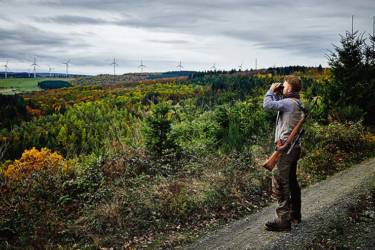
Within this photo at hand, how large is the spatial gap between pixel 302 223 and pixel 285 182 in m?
0.95

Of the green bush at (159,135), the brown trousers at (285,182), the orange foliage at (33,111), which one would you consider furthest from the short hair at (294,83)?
the orange foliage at (33,111)

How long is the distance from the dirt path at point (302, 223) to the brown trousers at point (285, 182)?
0.35 m

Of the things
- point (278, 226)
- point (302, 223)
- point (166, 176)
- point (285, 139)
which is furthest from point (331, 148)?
point (285, 139)

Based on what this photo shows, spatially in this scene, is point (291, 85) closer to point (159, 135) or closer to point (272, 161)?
point (272, 161)

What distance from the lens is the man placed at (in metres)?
6.08

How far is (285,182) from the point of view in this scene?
20.2ft

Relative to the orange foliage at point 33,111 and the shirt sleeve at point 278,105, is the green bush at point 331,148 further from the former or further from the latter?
the orange foliage at point 33,111

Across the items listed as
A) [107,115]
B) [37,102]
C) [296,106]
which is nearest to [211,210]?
[296,106]

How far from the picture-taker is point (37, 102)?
127250mm

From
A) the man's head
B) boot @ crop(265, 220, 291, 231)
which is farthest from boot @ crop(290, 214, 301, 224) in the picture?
the man's head

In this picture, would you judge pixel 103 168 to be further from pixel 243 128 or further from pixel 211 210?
pixel 243 128

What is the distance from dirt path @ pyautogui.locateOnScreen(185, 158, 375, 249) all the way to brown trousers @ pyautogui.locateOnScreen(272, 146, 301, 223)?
35 centimetres

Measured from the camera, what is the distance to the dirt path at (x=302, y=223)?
5938mm

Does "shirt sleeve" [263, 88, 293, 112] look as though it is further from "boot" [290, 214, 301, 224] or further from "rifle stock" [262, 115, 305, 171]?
"boot" [290, 214, 301, 224]
